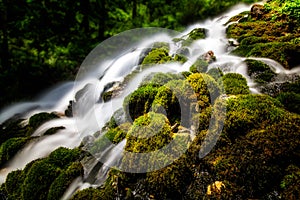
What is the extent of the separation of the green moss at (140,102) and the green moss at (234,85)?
4.29 ft

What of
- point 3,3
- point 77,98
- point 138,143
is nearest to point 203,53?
point 77,98

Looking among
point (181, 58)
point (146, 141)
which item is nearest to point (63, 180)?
point (146, 141)

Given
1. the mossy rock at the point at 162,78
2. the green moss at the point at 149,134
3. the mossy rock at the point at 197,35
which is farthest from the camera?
the mossy rock at the point at 197,35

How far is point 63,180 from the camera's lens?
4.44 metres

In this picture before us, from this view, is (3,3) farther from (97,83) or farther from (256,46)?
(256,46)

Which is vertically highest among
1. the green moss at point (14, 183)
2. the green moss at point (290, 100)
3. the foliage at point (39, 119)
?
the green moss at point (290, 100)

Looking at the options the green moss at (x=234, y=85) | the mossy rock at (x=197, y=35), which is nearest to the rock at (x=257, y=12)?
the mossy rock at (x=197, y=35)

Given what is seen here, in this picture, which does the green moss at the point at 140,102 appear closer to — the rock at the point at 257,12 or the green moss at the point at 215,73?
the green moss at the point at 215,73

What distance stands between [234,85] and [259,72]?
55.3 inches

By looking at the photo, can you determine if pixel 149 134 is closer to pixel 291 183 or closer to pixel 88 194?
pixel 88 194

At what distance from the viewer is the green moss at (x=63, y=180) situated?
4.35m

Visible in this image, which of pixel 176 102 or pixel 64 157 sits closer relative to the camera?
pixel 176 102

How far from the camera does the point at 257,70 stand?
6.21 meters

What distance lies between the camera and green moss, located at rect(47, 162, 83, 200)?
4346 mm
